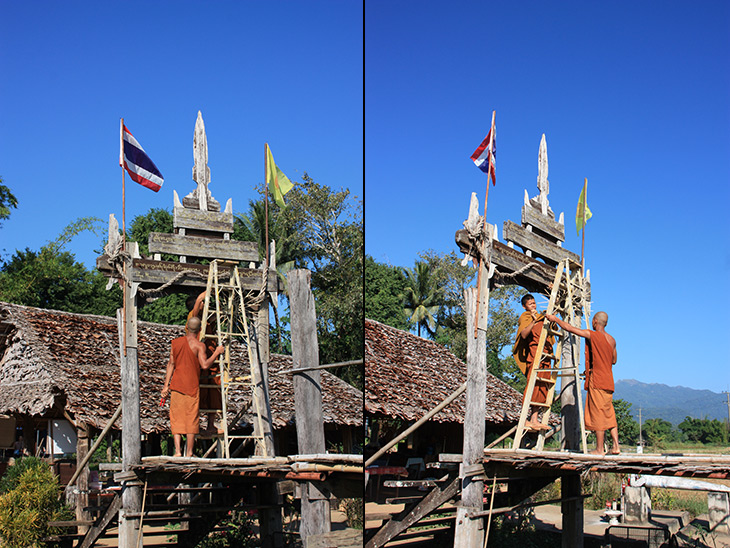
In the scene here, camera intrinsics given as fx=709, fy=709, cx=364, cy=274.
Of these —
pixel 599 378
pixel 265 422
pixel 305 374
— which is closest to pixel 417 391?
pixel 265 422

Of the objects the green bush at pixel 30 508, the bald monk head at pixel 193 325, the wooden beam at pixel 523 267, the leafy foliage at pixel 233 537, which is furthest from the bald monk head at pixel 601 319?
the green bush at pixel 30 508

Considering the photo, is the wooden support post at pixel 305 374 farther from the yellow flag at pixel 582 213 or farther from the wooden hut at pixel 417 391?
the wooden hut at pixel 417 391

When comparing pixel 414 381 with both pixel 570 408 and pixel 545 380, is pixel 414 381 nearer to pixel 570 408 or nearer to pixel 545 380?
pixel 570 408

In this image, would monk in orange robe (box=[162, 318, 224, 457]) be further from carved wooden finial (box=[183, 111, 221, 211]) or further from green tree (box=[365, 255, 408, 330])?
green tree (box=[365, 255, 408, 330])

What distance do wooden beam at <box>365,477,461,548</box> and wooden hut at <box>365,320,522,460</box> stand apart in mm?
4948


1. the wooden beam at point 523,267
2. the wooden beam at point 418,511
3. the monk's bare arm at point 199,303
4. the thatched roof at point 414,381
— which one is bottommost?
the wooden beam at point 418,511

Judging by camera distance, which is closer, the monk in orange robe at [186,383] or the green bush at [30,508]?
the monk in orange robe at [186,383]

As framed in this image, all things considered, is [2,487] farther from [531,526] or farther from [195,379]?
[531,526]

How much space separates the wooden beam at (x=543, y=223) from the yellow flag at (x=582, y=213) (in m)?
0.23

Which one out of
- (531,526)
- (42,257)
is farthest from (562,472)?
(42,257)

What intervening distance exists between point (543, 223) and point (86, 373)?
371 inches

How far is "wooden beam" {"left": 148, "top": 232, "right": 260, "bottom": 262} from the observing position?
31.0 ft

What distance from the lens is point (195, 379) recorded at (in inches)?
348

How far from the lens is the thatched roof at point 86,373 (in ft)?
42.9
